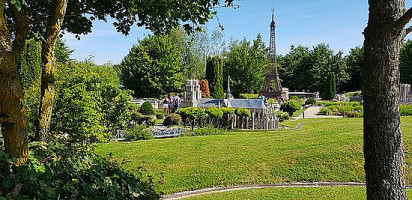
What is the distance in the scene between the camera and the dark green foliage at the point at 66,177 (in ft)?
7.43

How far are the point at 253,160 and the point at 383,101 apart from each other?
6.11 m

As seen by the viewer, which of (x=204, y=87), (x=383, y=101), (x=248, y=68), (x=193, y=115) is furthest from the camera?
(x=248, y=68)

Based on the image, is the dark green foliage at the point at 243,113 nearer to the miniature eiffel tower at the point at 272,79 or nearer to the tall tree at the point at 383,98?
the tall tree at the point at 383,98

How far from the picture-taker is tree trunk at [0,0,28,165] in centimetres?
225

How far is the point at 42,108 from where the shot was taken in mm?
3115

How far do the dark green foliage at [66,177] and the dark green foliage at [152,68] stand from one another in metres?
36.7

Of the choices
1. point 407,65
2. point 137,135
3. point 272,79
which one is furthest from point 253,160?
point 407,65

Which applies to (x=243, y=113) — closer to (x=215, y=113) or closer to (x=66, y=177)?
(x=215, y=113)

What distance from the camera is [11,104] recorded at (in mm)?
2324

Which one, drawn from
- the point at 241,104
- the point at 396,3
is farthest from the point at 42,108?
the point at 241,104

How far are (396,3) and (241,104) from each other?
17.1 metres

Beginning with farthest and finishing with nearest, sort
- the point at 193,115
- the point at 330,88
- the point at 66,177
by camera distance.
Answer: the point at 330,88, the point at 193,115, the point at 66,177

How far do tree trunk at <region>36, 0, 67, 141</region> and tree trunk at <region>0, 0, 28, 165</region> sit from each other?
2.36 feet

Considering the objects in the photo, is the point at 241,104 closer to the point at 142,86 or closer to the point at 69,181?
the point at 69,181
